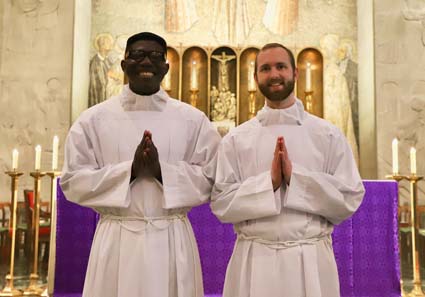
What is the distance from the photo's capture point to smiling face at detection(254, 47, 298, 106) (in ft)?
8.91

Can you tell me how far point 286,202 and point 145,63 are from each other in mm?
1042

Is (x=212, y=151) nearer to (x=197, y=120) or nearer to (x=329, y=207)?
(x=197, y=120)

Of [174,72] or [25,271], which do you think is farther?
[174,72]

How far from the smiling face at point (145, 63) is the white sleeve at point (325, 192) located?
88 centimetres

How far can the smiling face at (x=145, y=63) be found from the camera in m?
2.80

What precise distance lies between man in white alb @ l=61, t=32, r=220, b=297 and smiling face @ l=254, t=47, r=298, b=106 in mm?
464

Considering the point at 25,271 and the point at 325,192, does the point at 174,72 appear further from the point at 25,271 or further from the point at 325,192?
the point at 325,192

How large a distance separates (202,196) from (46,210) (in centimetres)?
561

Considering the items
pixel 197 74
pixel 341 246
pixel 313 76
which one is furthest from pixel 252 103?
pixel 341 246

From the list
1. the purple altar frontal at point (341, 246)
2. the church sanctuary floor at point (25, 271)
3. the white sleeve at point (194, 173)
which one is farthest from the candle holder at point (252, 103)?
the white sleeve at point (194, 173)

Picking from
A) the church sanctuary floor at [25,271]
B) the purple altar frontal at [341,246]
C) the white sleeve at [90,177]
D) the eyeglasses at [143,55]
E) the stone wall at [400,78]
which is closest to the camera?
the white sleeve at [90,177]

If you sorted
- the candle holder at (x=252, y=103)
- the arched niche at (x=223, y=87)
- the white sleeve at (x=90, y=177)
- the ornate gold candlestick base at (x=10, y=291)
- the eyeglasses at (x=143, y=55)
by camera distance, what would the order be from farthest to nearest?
1. the arched niche at (x=223, y=87)
2. the candle holder at (x=252, y=103)
3. the ornate gold candlestick base at (x=10, y=291)
4. the eyeglasses at (x=143, y=55)
5. the white sleeve at (x=90, y=177)

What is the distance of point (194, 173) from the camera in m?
2.84

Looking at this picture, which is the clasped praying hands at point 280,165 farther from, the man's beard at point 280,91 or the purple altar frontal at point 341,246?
the purple altar frontal at point 341,246
